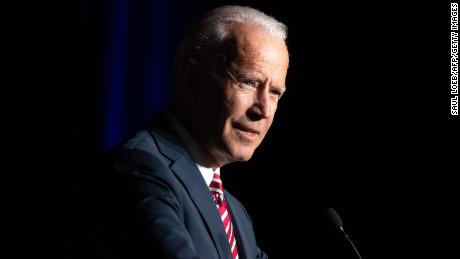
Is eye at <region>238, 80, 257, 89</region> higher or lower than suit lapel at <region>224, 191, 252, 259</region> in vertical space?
higher

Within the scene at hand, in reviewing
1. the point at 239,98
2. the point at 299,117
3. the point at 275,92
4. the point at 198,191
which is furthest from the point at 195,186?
the point at 299,117

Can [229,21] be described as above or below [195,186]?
above

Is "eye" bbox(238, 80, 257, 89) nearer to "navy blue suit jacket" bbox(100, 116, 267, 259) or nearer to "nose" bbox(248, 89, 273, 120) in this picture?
"nose" bbox(248, 89, 273, 120)

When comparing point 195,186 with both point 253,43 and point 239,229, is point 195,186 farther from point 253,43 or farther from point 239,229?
point 253,43

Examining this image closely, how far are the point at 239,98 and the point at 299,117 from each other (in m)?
1.17

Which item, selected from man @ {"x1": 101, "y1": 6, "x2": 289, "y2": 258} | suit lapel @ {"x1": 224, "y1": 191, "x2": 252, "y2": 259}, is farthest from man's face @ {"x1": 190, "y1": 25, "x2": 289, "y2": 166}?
suit lapel @ {"x1": 224, "y1": 191, "x2": 252, "y2": 259}

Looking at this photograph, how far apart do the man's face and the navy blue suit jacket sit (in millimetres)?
124

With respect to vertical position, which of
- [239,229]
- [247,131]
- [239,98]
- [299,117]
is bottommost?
[239,229]

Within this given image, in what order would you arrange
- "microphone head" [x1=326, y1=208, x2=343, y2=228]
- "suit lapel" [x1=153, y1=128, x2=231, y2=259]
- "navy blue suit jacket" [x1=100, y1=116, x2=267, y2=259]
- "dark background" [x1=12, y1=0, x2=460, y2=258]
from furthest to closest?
"dark background" [x1=12, y1=0, x2=460, y2=258]
"microphone head" [x1=326, y1=208, x2=343, y2=228]
"suit lapel" [x1=153, y1=128, x2=231, y2=259]
"navy blue suit jacket" [x1=100, y1=116, x2=267, y2=259]

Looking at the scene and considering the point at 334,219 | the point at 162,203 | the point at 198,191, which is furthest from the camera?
the point at 334,219

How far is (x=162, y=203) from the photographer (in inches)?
Answer: 51.1

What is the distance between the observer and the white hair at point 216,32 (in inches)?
67.5

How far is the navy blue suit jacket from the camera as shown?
1207mm

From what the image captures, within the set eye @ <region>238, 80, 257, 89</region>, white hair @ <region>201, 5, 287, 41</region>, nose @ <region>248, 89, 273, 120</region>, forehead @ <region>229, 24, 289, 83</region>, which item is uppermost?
white hair @ <region>201, 5, 287, 41</region>
